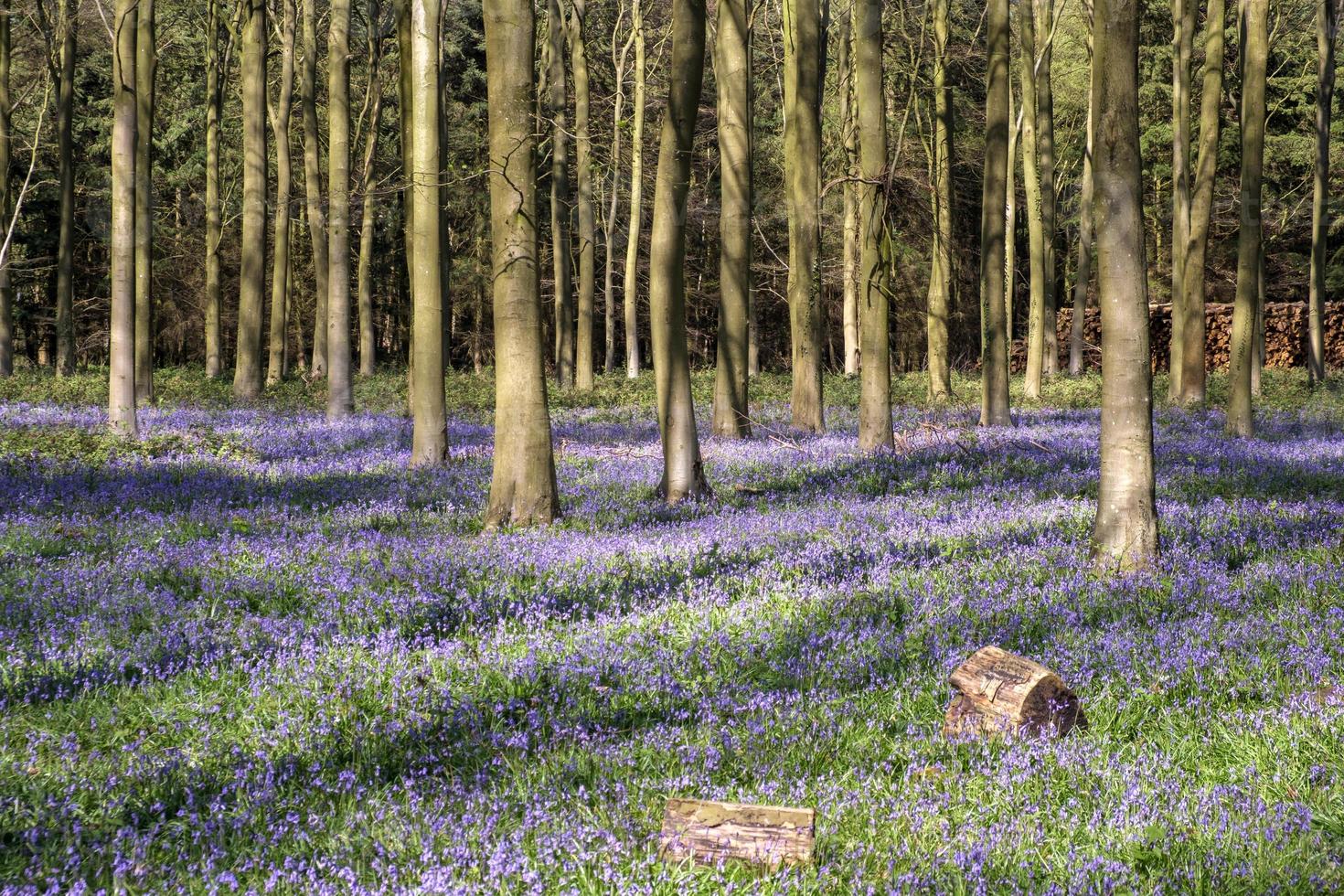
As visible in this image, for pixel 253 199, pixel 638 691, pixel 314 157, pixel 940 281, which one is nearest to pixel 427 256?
pixel 638 691

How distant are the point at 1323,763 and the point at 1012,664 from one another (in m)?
1.29

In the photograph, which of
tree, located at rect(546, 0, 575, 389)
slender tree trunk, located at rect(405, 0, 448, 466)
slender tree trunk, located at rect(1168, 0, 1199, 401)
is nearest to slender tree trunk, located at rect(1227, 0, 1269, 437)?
slender tree trunk, located at rect(1168, 0, 1199, 401)

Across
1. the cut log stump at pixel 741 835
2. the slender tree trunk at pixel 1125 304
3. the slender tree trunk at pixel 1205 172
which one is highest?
the slender tree trunk at pixel 1205 172

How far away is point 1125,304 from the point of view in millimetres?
7500

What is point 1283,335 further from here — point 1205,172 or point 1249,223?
point 1249,223

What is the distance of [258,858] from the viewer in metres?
3.46

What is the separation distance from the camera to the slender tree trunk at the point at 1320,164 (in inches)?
949

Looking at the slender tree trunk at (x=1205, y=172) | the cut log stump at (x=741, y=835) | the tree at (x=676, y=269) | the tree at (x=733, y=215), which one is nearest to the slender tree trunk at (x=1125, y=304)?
the tree at (x=676, y=269)

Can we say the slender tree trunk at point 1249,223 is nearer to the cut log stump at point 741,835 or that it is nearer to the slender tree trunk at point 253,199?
the cut log stump at point 741,835

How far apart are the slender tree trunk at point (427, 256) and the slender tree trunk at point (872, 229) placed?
5.38m

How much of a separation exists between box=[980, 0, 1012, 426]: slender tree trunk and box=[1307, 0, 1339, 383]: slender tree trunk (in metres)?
10.4

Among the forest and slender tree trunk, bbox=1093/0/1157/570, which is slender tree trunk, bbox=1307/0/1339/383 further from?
slender tree trunk, bbox=1093/0/1157/570

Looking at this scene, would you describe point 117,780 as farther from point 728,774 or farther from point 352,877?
point 728,774

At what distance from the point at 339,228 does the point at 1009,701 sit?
15.2 metres
